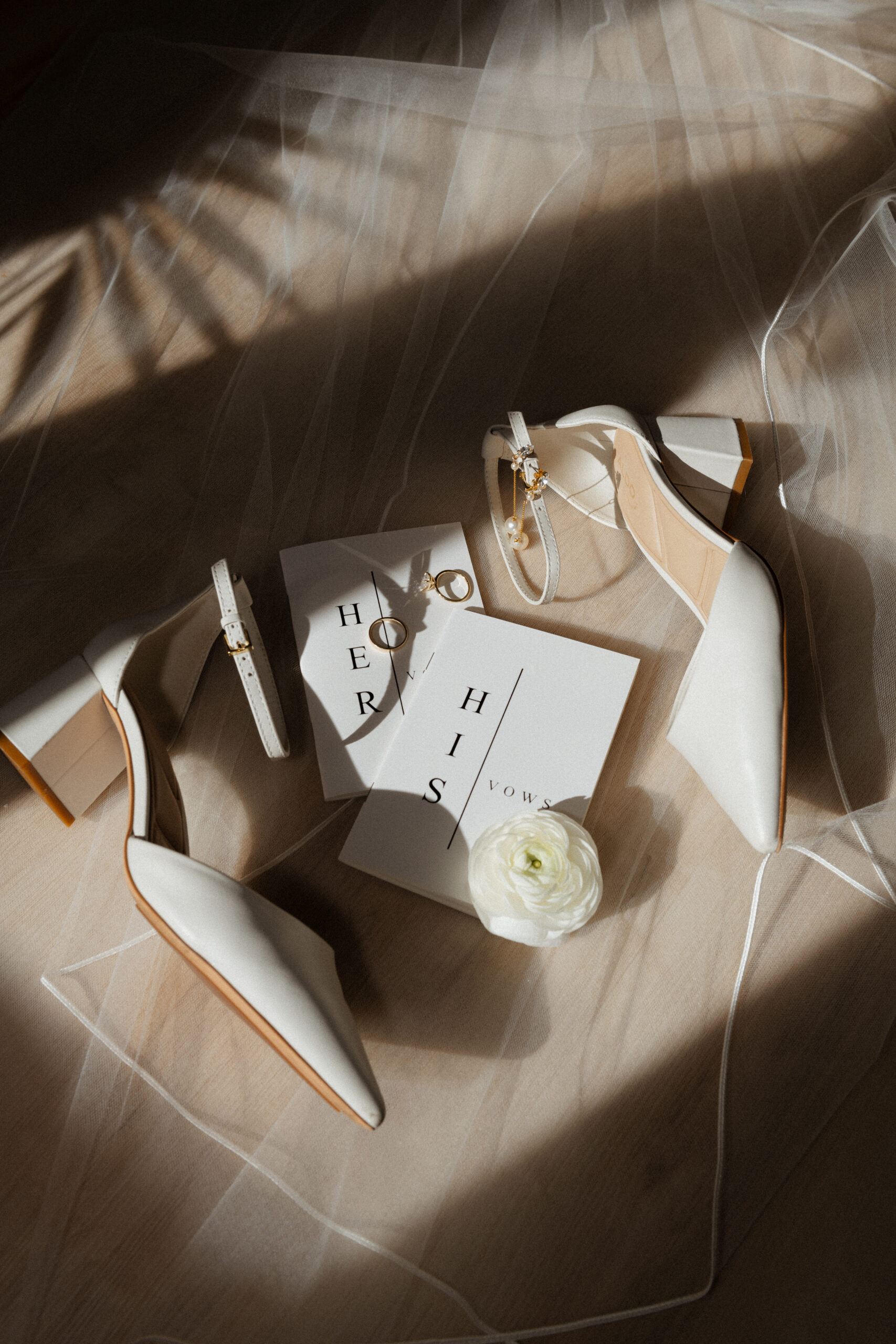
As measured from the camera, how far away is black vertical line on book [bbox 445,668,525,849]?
2.11 ft

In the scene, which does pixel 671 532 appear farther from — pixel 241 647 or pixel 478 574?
pixel 241 647

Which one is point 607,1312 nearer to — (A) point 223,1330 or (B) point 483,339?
(A) point 223,1330

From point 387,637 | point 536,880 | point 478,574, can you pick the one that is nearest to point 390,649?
point 387,637

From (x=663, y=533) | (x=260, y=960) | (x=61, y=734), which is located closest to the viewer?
(x=260, y=960)

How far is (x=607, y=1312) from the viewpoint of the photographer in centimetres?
52

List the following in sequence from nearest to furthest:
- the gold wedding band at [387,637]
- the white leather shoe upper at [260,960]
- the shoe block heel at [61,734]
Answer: the white leather shoe upper at [260,960]
the shoe block heel at [61,734]
the gold wedding band at [387,637]

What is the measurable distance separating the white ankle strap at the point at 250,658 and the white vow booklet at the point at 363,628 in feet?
0.13

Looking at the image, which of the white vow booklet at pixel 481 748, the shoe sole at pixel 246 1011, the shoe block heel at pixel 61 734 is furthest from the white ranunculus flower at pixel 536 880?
the shoe block heel at pixel 61 734

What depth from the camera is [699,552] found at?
26.5 inches

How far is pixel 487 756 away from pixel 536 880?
14 centimetres

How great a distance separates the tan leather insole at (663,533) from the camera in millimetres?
Result: 670

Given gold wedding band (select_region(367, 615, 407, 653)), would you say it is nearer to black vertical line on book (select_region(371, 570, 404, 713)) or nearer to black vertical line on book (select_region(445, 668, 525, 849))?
black vertical line on book (select_region(371, 570, 404, 713))

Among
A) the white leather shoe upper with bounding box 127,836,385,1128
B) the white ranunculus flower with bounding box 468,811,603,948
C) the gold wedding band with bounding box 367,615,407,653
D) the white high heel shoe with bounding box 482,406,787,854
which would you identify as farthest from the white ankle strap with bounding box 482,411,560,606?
the white leather shoe upper with bounding box 127,836,385,1128

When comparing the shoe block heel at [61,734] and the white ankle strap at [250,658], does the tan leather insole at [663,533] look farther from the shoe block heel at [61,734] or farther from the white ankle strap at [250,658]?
the shoe block heel at [61,734]
